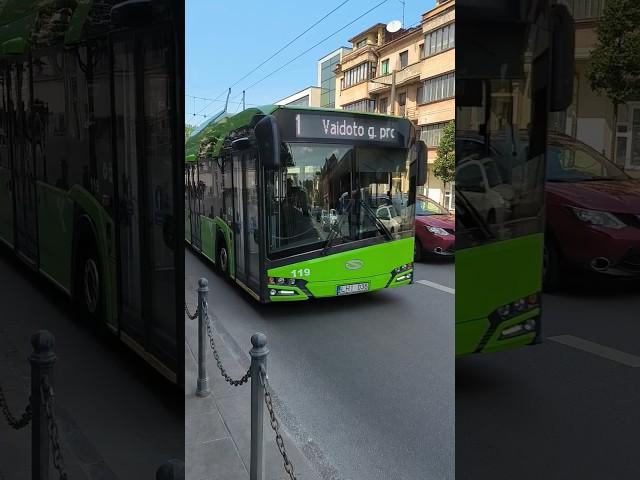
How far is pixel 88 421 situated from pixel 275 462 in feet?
1.45

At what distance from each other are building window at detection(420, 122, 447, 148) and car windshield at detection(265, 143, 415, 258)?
7cm

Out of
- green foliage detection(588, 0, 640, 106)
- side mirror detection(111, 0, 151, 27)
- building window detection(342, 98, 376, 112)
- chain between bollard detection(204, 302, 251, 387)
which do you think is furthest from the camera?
building window detection(342, 98, 376, 112)

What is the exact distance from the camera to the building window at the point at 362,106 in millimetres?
1124

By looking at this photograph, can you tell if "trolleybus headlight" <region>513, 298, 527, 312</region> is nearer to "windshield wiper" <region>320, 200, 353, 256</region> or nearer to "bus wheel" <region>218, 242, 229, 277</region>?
"windshield wiper" <region>320, 200, 353, 256</region>

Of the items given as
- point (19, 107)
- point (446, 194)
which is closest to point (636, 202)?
point (446, 194)

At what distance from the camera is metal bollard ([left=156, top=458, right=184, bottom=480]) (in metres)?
0.77

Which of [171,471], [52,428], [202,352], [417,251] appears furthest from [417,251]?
[52,428]

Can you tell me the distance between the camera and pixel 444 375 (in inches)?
43.8

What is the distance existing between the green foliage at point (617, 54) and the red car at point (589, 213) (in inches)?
4.5

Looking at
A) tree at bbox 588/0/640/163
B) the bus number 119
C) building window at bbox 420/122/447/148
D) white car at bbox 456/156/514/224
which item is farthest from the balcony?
the bus number 119

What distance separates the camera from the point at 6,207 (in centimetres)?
87

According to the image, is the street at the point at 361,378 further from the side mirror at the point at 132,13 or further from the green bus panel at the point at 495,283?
the side mirror at the point at 132,13

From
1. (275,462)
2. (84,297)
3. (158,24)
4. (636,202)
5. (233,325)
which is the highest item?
(158,24)

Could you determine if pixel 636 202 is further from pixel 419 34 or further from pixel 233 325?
pixel 233 325
